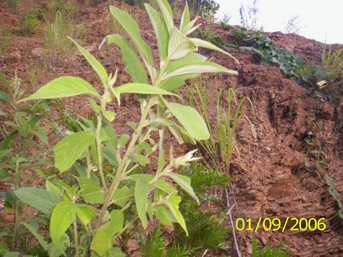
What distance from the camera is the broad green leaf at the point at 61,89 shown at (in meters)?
0.67

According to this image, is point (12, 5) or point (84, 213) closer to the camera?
point (84, 213)

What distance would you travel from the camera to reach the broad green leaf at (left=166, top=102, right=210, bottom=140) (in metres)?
0.79

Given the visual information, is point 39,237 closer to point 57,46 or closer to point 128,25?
point 128,25

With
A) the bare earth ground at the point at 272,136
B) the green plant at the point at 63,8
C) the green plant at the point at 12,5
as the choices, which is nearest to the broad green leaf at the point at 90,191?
the bare earth ground at the point at 272,136

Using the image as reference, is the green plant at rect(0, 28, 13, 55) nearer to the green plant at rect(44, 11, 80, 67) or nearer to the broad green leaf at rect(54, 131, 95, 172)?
the green plant at rect(44, 11, 80, 67)

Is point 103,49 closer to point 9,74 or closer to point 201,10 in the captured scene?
point 9,74

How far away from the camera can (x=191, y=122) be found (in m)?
0.80

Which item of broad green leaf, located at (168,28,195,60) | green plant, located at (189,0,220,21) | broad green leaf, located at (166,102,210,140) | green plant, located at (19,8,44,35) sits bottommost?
broad green leaf, located at (166,102,210,140)

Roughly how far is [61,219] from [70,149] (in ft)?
0.50

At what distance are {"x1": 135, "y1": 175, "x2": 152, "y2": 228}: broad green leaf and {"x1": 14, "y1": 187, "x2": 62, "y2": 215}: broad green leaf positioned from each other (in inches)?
8.9

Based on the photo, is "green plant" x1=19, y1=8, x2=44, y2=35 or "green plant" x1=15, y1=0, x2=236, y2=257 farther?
"green plant" x1=19, y1=8, x2=44, y2=35

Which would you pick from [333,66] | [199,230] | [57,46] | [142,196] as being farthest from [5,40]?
[142,196]

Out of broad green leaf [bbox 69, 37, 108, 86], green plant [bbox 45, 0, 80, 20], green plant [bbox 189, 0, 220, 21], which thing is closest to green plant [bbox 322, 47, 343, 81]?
green plant [bbox 189, 0, 220, 21]

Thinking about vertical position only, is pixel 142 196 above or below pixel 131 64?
below
